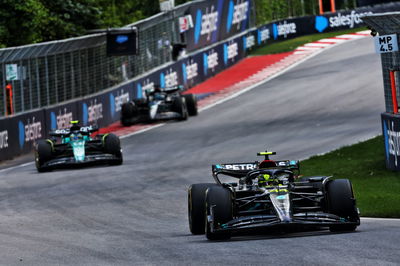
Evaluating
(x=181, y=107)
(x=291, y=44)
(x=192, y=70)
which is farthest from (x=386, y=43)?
(x=291, y=44)

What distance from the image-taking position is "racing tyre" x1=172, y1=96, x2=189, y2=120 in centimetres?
3466

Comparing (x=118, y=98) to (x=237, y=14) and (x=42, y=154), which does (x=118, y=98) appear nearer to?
(x=42, y=154)

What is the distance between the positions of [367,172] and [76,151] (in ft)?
25.7

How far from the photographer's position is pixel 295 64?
1794 inches

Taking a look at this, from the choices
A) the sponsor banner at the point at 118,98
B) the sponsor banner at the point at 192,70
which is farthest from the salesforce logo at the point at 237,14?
the sponsor banner at the point at 118,98

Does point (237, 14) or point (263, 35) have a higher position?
point (237, 14)

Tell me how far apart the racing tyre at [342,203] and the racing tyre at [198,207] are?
1.53 meters

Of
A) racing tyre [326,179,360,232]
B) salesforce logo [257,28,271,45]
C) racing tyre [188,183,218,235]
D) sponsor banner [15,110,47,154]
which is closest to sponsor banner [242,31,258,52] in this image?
salesforce logo [257,28,271,45]

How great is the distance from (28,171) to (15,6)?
14667 millimetres

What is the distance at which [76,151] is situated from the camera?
80.7ft

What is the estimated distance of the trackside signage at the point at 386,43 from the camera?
60.0ft

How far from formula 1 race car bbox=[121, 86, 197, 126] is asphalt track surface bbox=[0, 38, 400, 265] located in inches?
19.0

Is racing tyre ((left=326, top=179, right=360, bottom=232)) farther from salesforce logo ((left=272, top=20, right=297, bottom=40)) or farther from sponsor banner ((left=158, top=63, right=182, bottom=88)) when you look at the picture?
salesforce logo ((left=272, top=20, right=297, bottom=40))

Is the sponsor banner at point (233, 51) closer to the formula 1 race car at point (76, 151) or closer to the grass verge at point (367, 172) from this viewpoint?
the formula 1 race car at point (76, 151)
